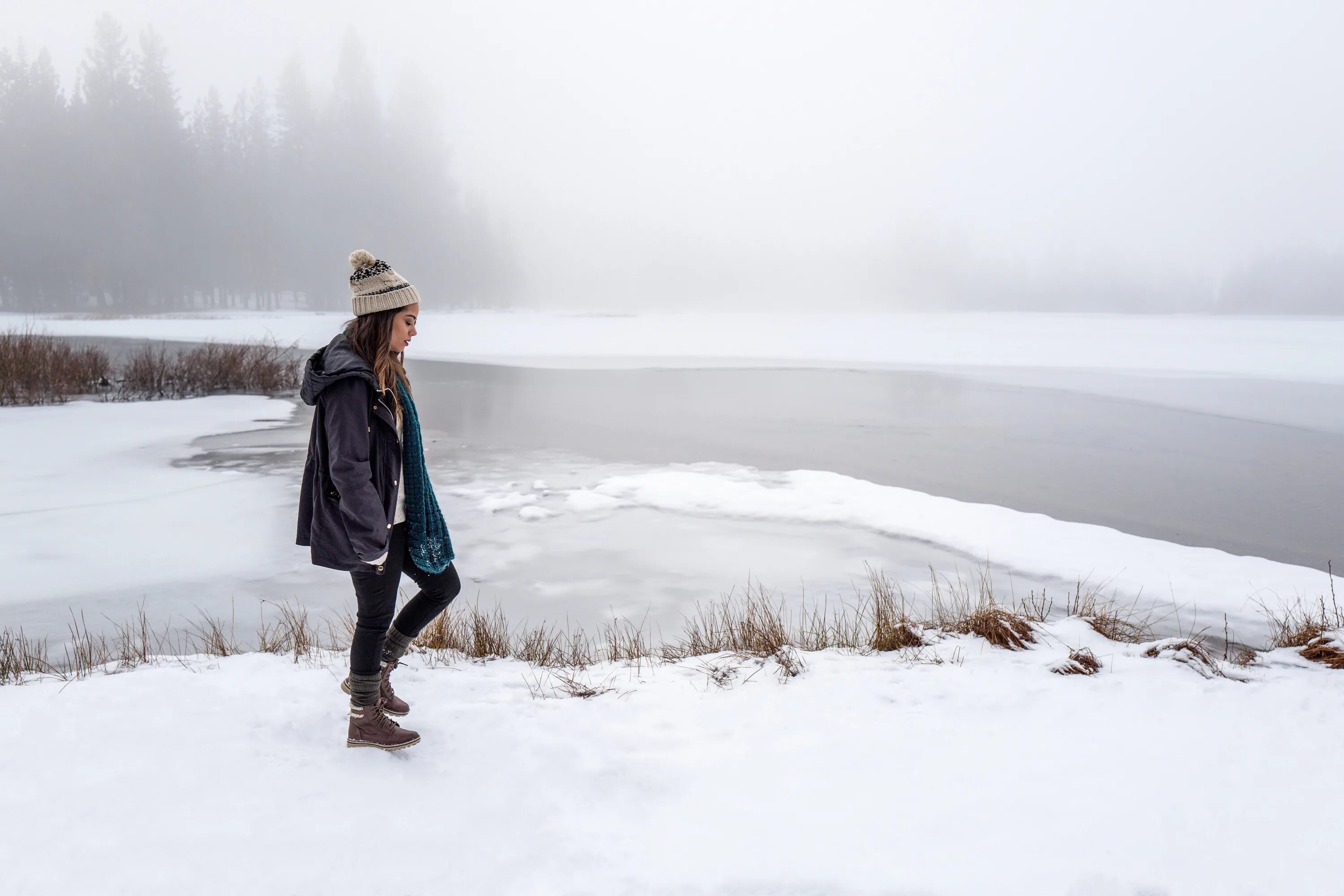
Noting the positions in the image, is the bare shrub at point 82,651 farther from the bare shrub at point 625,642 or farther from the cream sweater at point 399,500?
the bare shrub at point 625,642

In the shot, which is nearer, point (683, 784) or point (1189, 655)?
point (683, 784)

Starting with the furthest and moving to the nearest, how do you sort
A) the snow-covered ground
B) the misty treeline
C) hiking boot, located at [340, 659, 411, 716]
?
1. the misty treeline
2. hiking boot, located at [340, 659, 411, 716]
3. the snow-covered ground

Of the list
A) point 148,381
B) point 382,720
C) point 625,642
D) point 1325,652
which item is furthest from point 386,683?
point 148,381

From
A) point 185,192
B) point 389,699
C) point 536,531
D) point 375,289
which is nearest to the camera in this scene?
point 375,289

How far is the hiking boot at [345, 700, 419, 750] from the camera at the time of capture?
10.1ft

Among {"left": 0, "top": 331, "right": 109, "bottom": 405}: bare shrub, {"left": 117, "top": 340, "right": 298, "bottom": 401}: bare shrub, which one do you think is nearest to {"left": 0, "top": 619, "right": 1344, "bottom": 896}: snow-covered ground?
{"left": 0, "top": 331, "right": 109, "bottom": 405}: bare shrub

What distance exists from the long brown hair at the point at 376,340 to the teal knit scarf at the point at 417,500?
0.54 ft

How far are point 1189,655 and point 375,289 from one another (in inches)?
168

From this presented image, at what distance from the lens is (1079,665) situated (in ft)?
13.4

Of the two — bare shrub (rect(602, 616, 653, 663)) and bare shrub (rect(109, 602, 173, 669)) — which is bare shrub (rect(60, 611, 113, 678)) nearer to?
bare shrub (rect(109, 602, 173, 669))

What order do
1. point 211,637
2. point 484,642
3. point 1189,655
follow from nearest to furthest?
point 1189,655
point 484,642
point 211,637

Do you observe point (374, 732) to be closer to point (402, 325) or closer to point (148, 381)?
point (402, 325)

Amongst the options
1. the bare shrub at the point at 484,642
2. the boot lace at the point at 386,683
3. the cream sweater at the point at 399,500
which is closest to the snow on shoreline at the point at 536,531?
the bare shrub at the point at 484,642

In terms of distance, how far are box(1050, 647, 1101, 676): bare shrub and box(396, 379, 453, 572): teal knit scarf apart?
306cm
